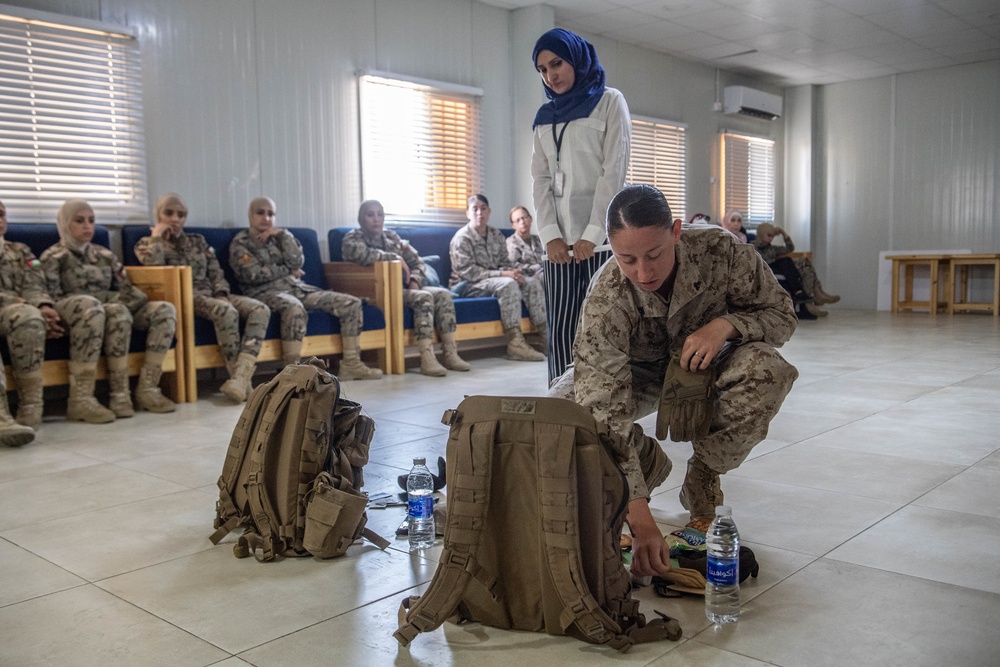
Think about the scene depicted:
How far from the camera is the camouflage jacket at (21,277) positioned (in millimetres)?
3924

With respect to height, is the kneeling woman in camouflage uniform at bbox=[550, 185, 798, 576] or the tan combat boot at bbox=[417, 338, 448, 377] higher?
the kneeling woman in camouflage uniform at bbox=[550, 185, 798, 576]

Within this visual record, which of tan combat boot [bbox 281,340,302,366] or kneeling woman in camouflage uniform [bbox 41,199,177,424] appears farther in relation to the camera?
tan combat boot [bbox 281,340,302,366]

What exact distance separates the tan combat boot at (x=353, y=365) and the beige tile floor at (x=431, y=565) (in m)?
1.43

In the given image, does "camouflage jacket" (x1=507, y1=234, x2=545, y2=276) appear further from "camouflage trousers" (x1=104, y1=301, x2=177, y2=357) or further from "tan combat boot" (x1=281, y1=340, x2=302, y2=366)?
"camouflage trousers" (x1=104, y1=301, x2=177, y2=357)

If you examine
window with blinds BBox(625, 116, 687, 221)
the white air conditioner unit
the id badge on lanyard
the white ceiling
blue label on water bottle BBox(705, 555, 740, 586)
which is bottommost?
blue label on water bottle BBox(705, 555, 740, 586)

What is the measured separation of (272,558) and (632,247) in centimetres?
113

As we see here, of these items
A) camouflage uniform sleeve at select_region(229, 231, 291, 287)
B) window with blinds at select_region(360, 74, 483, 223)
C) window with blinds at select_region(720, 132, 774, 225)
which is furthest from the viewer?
Result: window with blinds at select_region(720, 132, 774, 225)

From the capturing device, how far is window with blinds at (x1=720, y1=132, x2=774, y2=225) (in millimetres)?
9844

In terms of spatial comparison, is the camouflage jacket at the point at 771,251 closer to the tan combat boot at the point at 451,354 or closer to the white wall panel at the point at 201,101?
the tan combat boot at the point at 451,354

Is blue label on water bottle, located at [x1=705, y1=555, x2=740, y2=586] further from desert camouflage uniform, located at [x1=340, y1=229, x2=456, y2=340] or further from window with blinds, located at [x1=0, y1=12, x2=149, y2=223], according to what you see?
window with blinds, located at [x1=0, y1=12, x2=149, y2=223]

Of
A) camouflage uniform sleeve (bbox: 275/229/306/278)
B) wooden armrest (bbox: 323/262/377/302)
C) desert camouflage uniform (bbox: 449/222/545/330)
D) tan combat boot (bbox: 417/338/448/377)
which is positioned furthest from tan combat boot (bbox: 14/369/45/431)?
desert camouflage uniform (bbox: 449/222/545/330)

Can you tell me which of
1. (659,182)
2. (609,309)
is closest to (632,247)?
(609,309)

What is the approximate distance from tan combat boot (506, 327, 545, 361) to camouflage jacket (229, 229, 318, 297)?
60.3 inches

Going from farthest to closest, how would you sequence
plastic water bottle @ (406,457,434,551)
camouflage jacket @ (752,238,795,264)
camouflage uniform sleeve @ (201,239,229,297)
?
A: camouflage jacket @ (752,238,795,264)
camouflage uniform sleeve @ (201,239,229,297)
plastic water bottle @ (406,457,434,551)
